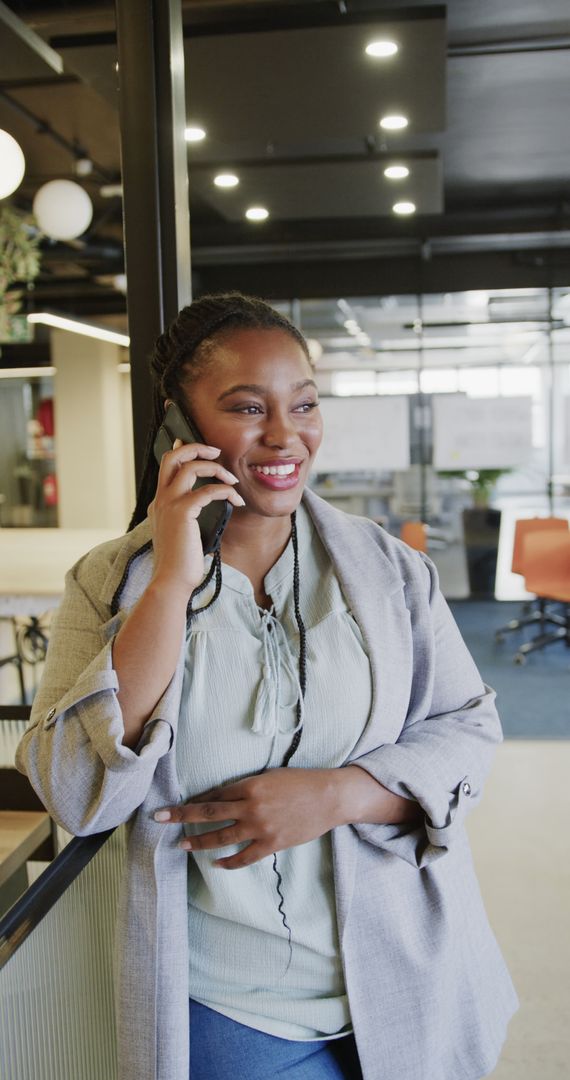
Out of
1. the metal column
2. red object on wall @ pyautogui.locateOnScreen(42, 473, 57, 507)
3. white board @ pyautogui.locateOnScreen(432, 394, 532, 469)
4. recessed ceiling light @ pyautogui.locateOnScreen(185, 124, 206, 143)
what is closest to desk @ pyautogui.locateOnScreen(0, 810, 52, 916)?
the metal column

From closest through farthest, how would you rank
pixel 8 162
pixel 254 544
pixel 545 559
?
1. pixel 254 544
2. pixel 8 162
3. pixel 545 559

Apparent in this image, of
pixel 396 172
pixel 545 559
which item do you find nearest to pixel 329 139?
pixel 396 172

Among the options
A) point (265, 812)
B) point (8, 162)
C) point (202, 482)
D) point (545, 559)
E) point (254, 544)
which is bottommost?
point (545, 559)

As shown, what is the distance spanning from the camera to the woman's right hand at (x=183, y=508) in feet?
3.98

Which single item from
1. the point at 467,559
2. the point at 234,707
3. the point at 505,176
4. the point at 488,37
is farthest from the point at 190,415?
the point at 467,559

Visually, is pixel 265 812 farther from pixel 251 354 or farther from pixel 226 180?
pixel 226 180

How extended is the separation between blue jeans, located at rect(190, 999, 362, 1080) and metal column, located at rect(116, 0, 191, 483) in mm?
967

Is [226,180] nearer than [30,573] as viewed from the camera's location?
No

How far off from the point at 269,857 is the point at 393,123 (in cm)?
389

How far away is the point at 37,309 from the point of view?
34.1 ft

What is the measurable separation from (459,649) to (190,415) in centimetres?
58

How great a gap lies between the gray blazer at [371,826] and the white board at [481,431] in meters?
Answer: 6.48

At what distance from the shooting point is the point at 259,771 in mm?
1291

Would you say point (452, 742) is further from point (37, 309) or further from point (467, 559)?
point (37, 309)
